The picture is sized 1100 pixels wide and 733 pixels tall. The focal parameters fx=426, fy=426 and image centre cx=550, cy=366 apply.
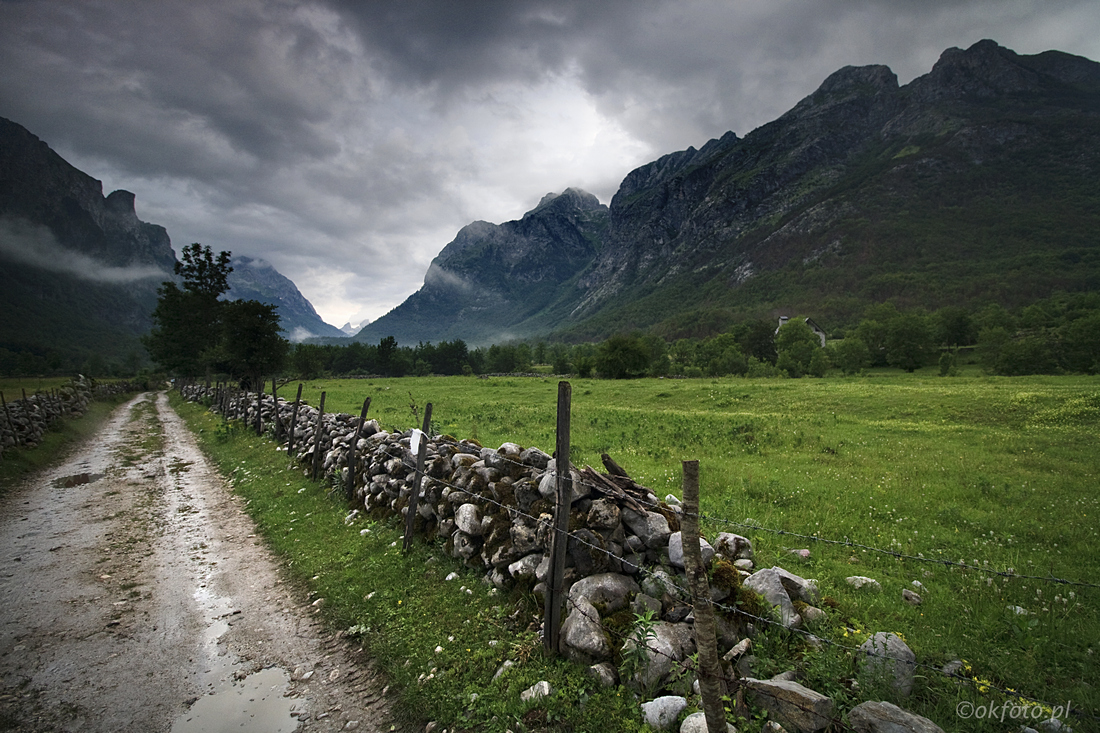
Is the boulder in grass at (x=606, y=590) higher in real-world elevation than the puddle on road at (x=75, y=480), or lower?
higher

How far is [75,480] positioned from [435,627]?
1882 centimetres

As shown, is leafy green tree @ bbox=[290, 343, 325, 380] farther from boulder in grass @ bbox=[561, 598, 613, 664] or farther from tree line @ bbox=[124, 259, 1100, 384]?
boulder in grass @ bbox=[561, 598, 613, 664]

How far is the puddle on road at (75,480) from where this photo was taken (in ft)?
51.0

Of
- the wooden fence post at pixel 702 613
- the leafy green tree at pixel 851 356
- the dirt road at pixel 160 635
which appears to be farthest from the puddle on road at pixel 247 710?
the leafy green tree at pixel 851 356

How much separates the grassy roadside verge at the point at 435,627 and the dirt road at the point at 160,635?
40cm

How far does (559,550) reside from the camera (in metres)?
5.81

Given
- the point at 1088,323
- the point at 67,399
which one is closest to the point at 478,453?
the point at 67,399

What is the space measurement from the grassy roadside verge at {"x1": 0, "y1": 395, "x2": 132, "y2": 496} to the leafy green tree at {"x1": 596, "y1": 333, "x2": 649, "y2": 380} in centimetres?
5726

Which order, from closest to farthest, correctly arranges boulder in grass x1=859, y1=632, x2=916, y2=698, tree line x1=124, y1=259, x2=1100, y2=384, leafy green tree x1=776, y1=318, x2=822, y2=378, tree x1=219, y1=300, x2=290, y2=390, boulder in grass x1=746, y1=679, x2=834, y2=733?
boulder in grass x1=746, y1=679, x2=834, y2=733
boulder in grass x1=859, y1=632, x2=916, y2=698
tree x1=219, y1=300, x2=290, y2=390
tree line x1=124, y1=259, x2=1100, y2=384
leafy green tree x1=776, y1=318, x2=822, y2=378

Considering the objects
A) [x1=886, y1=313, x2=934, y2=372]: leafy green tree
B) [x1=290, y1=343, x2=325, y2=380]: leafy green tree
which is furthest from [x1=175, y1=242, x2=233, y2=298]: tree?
[x1=886, y1=313, x2=934, y2=372]: leafy green tree

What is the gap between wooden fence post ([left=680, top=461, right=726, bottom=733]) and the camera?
3826mm

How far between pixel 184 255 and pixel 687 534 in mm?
63844

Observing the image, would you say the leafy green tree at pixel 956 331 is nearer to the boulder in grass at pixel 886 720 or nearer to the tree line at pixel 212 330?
the boulder in grass at pixel 886 720

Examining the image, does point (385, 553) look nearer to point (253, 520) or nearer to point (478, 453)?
point (478, 453)
